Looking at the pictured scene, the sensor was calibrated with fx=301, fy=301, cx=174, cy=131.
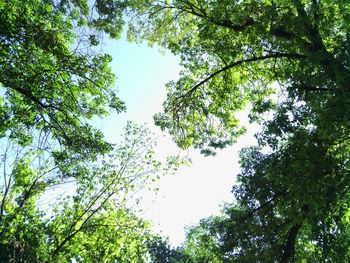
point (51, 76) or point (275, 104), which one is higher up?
point (275, 104)

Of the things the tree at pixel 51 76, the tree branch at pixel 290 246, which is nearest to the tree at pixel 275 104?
the tree branch at pixel 290 246

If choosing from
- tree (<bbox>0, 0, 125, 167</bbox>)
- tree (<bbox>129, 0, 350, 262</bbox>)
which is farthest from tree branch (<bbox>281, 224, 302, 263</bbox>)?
tree (<bbox>0, 0, 125, 167</bbox>)

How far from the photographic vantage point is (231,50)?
1212 centimetres

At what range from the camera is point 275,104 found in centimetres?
1249

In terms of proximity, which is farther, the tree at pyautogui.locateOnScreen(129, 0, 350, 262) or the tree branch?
the tree branch

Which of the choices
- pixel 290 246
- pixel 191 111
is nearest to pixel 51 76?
pixel 191 111

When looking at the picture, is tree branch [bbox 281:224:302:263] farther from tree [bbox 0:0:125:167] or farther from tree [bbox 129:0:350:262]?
tree [bbox 0:0:125:167]

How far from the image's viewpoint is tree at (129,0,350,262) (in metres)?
8.70

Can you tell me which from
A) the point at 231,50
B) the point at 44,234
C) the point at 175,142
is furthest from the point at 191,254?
the point at 231,50

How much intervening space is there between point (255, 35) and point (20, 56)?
25.2 ft

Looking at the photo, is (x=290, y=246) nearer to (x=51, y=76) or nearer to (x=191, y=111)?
(x=191, y=111)

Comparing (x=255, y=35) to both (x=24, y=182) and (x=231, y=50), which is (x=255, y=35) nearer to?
(x=231, y=50)

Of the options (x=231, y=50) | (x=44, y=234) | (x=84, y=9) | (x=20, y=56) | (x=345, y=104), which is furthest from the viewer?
(x=231, y=50)

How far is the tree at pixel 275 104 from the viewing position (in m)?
8.70
